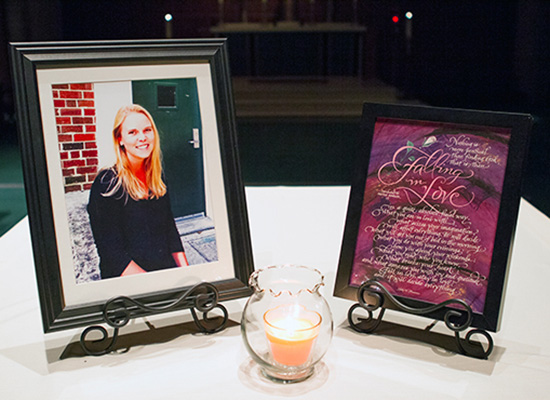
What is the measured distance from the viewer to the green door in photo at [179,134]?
79 cm

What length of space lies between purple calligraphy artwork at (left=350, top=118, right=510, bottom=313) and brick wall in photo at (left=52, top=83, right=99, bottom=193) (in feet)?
1.35

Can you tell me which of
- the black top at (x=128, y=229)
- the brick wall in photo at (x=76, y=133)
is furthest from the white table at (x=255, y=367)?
the brick wall in photo at (x=76, y=133)

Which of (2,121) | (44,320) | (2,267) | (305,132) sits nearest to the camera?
(44,320)

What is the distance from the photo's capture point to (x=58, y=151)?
75 centimetres

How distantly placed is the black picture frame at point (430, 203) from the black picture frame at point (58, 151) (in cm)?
18

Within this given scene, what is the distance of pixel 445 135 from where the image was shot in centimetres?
81

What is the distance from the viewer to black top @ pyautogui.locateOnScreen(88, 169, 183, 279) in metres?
0.77

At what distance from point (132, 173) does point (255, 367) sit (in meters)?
0.32

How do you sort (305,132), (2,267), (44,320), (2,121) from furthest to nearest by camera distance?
(305,132)
(2,121)
(2,267)
(44,320)

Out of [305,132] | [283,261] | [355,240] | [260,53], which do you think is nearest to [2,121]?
[260,53]

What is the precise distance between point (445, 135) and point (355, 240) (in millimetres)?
207

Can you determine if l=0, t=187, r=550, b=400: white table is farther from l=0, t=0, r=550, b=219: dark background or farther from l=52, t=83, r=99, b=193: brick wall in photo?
l=0, t=0, r=550, b=219: dark background

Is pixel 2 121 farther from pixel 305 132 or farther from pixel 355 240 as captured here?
pixel 355 240

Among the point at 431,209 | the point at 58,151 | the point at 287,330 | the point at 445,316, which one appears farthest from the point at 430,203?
the point at 58,151
